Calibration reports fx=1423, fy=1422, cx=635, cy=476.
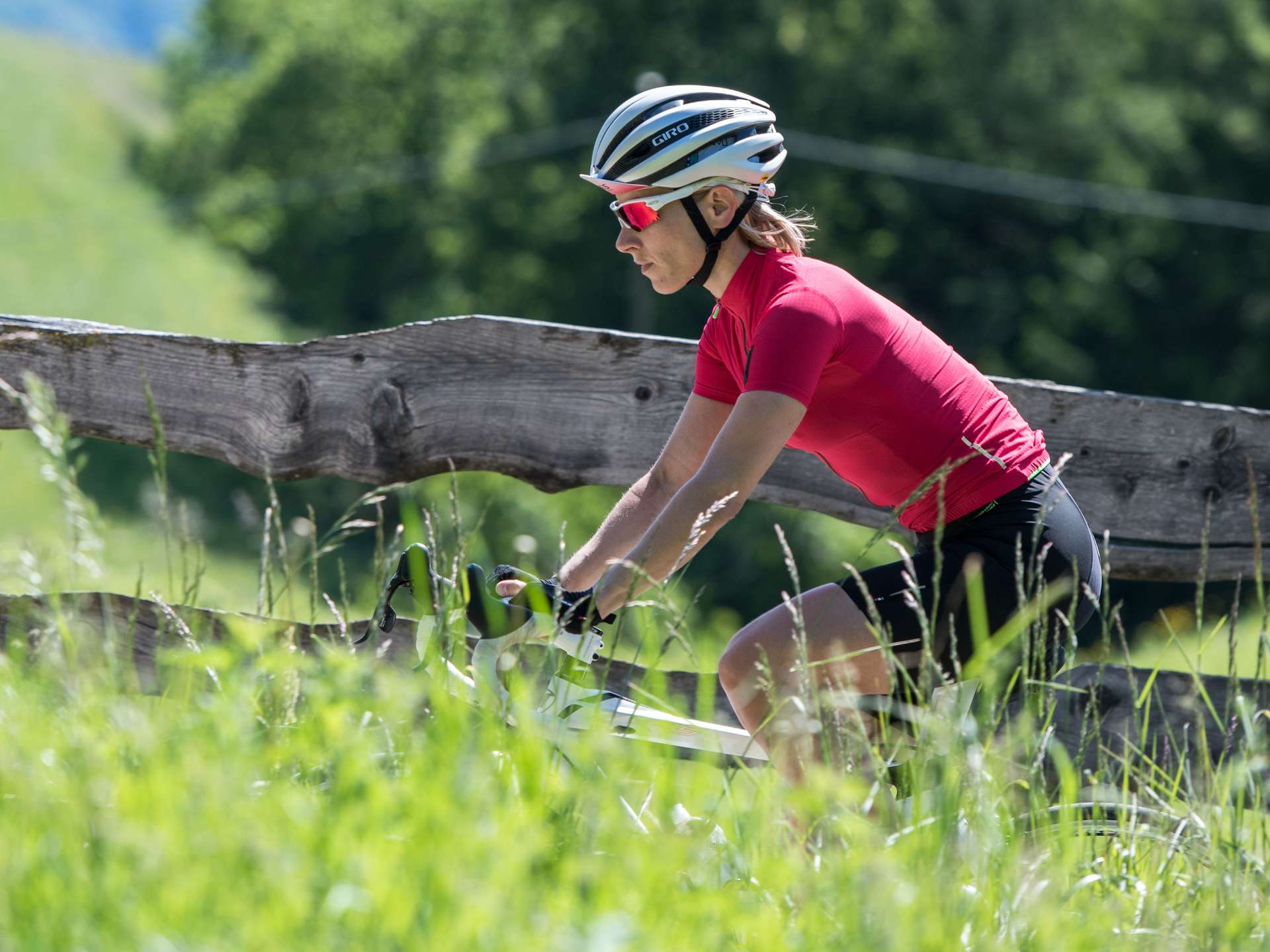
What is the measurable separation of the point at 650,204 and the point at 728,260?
0.21 meters

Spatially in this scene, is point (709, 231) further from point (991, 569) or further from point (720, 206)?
point (991, 569)

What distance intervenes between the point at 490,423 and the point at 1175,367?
30007 millimetres

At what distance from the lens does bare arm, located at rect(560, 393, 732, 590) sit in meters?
3.18

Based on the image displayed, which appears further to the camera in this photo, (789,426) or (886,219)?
(886,219)

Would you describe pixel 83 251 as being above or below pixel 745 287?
below

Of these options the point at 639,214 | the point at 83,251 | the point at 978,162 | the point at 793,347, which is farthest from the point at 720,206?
the point at 83,251

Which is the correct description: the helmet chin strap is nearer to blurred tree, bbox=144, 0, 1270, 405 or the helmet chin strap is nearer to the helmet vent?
the helmet vent

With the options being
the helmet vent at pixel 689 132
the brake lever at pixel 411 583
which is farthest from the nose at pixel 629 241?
the brake lever at pixel 411 583

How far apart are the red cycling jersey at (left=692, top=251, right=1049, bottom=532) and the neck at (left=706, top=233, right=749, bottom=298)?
0.04 m

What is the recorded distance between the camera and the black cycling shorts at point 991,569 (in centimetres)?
283

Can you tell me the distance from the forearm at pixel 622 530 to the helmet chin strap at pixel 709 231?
483 mm

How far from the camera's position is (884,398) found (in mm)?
2938

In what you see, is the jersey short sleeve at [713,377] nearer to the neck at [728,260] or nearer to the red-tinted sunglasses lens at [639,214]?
the neck at [728,260]

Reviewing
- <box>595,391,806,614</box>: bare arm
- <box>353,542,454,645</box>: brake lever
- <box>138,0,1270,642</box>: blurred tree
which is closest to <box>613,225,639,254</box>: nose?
<box>595,391,806,614</box>: bare arm
